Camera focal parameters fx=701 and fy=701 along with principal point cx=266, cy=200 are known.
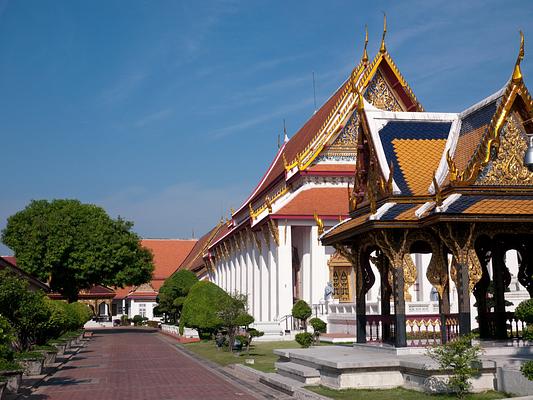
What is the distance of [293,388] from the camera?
11219mm

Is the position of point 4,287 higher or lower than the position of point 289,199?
lower

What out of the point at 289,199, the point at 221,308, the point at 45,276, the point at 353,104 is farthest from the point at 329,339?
the point at 45,276

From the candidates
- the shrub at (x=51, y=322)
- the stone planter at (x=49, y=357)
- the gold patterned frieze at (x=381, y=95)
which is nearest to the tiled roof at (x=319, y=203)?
the gold patterned frieze at (x=381, y=95)

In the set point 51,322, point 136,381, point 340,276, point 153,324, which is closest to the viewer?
point 136,381

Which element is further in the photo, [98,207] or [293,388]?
[98,207]

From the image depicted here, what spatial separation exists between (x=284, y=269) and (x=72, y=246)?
730 inches

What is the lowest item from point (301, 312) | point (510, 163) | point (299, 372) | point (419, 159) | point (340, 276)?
point (299, 372)

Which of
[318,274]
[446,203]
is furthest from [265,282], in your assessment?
[446,203]

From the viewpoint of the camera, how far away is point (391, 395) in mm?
9734

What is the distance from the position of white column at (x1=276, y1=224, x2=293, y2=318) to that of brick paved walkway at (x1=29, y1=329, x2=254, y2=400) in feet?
24.5

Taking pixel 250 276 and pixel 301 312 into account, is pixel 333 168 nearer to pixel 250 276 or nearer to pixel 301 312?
pixel 301 312

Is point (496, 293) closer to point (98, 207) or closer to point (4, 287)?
point (4, 287)

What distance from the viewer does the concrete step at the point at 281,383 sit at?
11352 mm

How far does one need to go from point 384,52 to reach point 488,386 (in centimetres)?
2318
